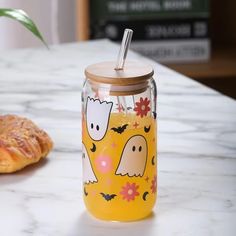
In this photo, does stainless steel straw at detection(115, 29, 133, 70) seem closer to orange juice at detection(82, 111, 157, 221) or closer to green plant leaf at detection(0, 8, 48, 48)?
orange juice at detection(82, 111, 157, 221)

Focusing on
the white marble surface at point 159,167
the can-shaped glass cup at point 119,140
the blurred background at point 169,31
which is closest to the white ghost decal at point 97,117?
the can-shaped glass cup at point 119,140

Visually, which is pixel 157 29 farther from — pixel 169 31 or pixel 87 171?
pixel 87 171

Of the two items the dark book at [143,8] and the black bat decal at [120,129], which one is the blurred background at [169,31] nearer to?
the dark book at [143,8]

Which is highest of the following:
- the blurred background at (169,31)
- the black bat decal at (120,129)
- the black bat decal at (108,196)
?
the black bat decal at (120,129)

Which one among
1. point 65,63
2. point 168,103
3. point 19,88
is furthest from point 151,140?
point 65,63

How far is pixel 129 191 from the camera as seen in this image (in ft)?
3.10

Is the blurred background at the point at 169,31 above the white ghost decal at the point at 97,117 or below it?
below

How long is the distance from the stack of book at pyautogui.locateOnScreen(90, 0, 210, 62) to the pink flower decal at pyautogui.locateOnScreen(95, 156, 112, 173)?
160 cm

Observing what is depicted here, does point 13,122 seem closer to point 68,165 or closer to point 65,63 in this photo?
point 68,165

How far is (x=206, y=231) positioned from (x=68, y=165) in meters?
0.30

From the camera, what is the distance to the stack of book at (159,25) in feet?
8.21

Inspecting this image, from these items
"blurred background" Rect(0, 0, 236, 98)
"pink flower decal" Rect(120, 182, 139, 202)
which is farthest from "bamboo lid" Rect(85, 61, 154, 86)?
"blurred background" Rect(0, 0, 236, 98)

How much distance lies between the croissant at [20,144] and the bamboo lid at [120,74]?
213mm

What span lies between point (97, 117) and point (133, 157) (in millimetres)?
67
